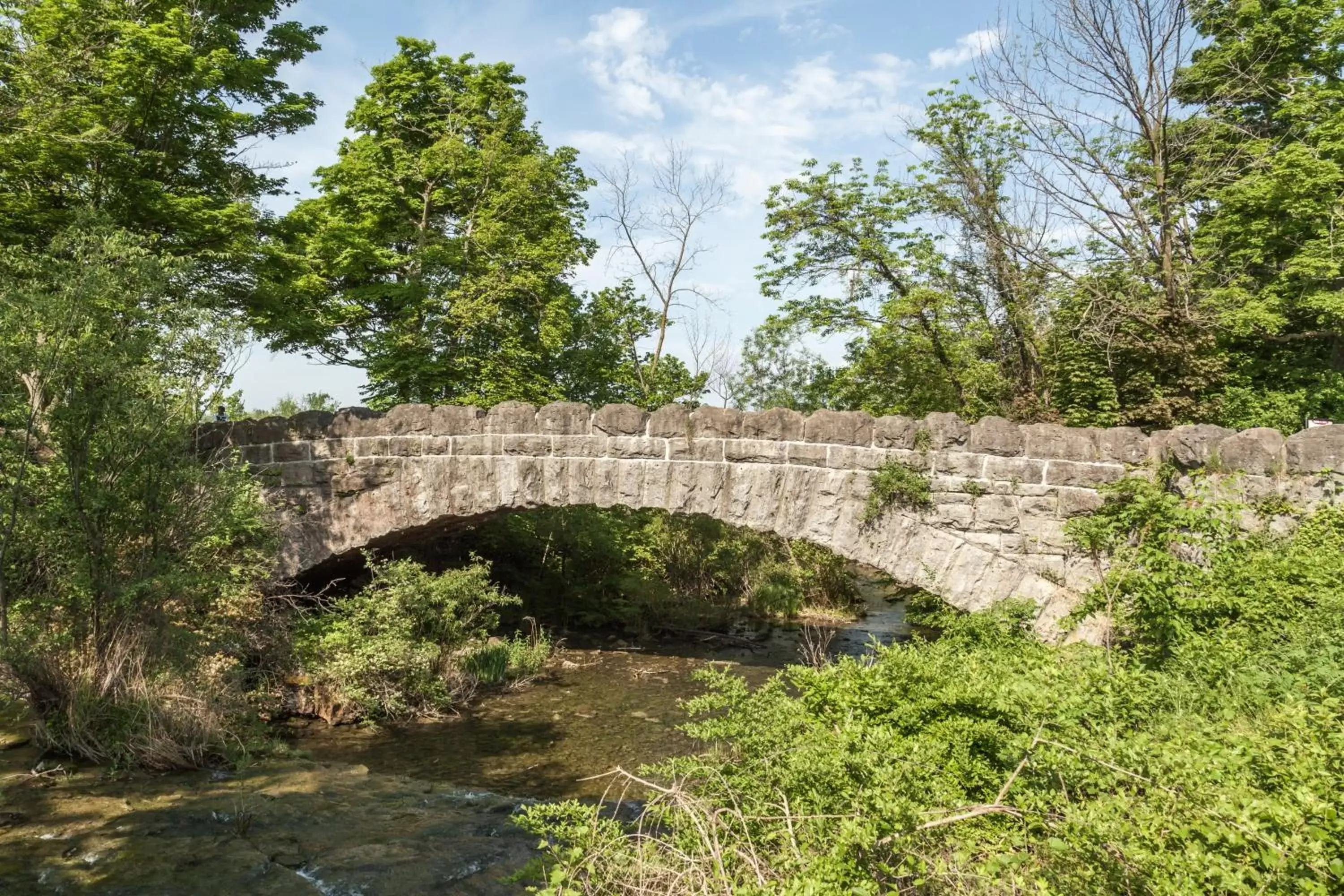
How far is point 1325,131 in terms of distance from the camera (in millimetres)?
11742

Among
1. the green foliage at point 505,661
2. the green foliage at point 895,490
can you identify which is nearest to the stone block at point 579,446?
the green foliage at point 505,661

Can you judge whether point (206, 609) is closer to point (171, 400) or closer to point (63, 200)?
point (171, 400)

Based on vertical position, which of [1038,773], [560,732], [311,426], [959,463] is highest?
[311,426]

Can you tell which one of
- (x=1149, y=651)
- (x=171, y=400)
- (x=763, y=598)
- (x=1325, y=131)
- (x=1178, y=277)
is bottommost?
(x=763, y=598)

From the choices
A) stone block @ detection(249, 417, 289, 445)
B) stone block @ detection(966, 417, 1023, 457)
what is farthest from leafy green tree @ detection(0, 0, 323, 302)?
stone block @ detection(966, 417, 1023, 457)

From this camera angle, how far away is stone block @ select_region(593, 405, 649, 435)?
8.41 metres

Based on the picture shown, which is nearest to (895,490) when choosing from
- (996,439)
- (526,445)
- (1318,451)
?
(996,439)

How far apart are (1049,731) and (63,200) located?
12.2 meters

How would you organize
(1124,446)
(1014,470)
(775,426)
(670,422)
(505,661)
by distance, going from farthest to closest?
(505,661)
(670,422)
(775,426)
(1014,470)
(1124,446)

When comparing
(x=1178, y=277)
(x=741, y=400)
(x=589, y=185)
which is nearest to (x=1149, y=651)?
(x=1178, y=277)

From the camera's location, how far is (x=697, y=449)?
8.23 metres

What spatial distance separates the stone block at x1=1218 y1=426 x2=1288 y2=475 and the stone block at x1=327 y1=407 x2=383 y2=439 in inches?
319

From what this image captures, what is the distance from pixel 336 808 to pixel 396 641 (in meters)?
2.77

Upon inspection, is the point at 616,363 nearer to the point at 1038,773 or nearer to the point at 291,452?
the point at 291,452
